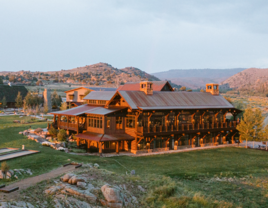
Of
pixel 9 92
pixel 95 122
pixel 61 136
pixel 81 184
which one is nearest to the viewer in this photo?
pixel 81 184

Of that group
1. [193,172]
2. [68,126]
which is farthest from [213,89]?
[68,126]

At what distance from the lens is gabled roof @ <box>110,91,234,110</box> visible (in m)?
31.6

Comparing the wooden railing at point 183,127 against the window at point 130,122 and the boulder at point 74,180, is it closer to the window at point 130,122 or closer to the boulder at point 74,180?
the window at point 130,122

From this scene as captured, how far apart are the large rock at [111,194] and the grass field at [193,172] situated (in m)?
1.96

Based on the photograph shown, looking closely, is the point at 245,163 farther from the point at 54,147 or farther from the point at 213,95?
the point at 54,147

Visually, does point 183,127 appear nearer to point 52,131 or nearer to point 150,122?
A: point 150,122

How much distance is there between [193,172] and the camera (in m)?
23.2

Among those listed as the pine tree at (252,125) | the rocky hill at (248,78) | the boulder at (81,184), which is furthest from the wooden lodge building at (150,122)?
the rocky hill at (248,78)

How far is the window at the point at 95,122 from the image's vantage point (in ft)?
102

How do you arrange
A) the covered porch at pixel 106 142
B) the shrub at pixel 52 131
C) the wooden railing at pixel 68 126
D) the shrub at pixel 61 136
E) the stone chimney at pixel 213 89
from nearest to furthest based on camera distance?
the covered porch at pixel 106 142, the shrub at pixel 61 136, the wooden railing at pixel 68 126, the shrub at pixel 52 131, the stone chimney at pixel 213 89

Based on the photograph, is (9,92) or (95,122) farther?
(9,92)

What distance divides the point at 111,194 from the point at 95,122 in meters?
18.4

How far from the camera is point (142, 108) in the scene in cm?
3005

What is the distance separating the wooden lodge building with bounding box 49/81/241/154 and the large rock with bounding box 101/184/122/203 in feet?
46.3
